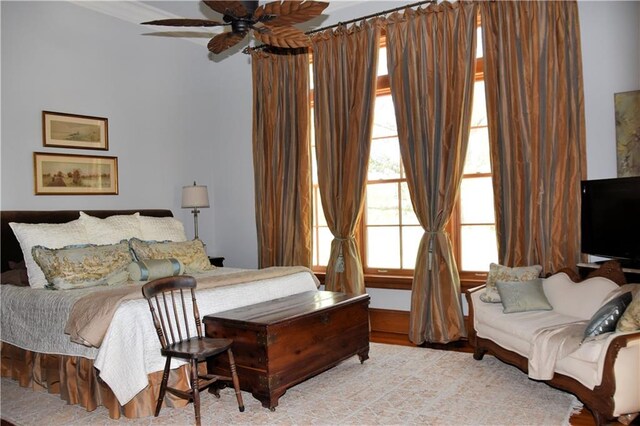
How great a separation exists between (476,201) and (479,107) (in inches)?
35.7

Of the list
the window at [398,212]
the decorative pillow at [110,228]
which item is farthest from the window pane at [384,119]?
the decorative pillow at [110,228]

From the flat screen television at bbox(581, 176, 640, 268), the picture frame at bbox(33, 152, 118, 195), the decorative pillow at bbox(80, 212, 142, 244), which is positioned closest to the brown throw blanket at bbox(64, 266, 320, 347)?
the decorative pillow at bbox(80, 212, 142, 244)

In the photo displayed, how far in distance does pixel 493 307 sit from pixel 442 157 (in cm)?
146

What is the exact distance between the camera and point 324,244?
6008 mm

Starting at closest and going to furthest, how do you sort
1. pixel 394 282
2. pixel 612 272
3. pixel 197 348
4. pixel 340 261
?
pixel 197 348, pixel 612 272, pixel 394 282, pixel 340 261

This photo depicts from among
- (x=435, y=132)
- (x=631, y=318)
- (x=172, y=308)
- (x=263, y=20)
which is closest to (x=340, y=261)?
(x=435, y=132)

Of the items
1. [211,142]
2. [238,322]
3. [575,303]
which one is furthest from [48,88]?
[575,303]

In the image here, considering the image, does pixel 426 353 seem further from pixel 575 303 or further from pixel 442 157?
pixel 442 157

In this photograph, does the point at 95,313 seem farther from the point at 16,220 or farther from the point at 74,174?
the point at 74,174

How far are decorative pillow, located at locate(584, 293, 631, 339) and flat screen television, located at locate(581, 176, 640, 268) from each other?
2.14ft

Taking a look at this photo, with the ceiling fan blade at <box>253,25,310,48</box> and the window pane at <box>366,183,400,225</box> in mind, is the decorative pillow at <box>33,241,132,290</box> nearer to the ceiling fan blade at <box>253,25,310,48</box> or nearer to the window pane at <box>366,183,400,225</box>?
the ceiling fan blade at <box>253,25,310,48</box>

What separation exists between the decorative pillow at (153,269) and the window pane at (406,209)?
234 centimetres

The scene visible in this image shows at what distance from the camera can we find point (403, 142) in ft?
16.5

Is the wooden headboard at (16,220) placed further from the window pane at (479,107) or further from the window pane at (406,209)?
the window pane at (479,107)
